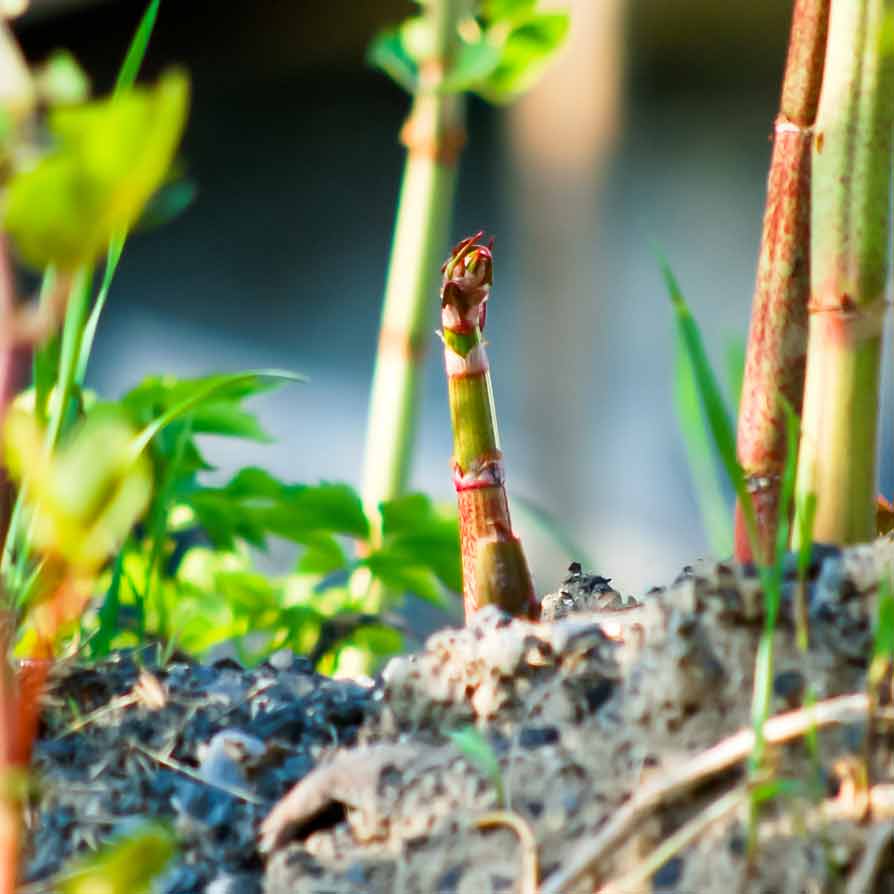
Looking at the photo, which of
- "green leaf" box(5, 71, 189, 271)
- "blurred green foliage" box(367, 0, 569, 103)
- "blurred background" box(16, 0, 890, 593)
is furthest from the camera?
"blurred background" box(16, 0, 890, 593)

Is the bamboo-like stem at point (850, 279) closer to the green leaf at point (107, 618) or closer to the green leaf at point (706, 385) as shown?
the green leaf at point (706, 385)

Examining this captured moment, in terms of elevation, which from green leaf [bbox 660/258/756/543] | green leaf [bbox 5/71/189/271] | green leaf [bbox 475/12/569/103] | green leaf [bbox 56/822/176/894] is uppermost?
green leaf [bbox 475/12/569/103]

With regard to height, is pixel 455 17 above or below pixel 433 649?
above

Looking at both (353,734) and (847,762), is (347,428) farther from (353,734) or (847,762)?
(847,762)

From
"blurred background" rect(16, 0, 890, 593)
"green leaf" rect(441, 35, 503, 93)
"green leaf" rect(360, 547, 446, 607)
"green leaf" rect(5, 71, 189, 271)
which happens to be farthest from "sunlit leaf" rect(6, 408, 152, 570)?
"blurred background" rect(16, 0, 890, 593)

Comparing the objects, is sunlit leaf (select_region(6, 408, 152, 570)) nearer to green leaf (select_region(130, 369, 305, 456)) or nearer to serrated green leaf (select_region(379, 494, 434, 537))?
green leaf (select_region(130, 369, 305, 456))

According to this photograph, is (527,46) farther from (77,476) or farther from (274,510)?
(77,476)

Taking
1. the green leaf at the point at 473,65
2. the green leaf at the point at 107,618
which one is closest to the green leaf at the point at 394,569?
the green leaf at the point at 107,618

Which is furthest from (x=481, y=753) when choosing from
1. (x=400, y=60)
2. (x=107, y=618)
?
(x=400, y=60)

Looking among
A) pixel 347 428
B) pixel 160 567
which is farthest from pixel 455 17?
pixel 347 428
